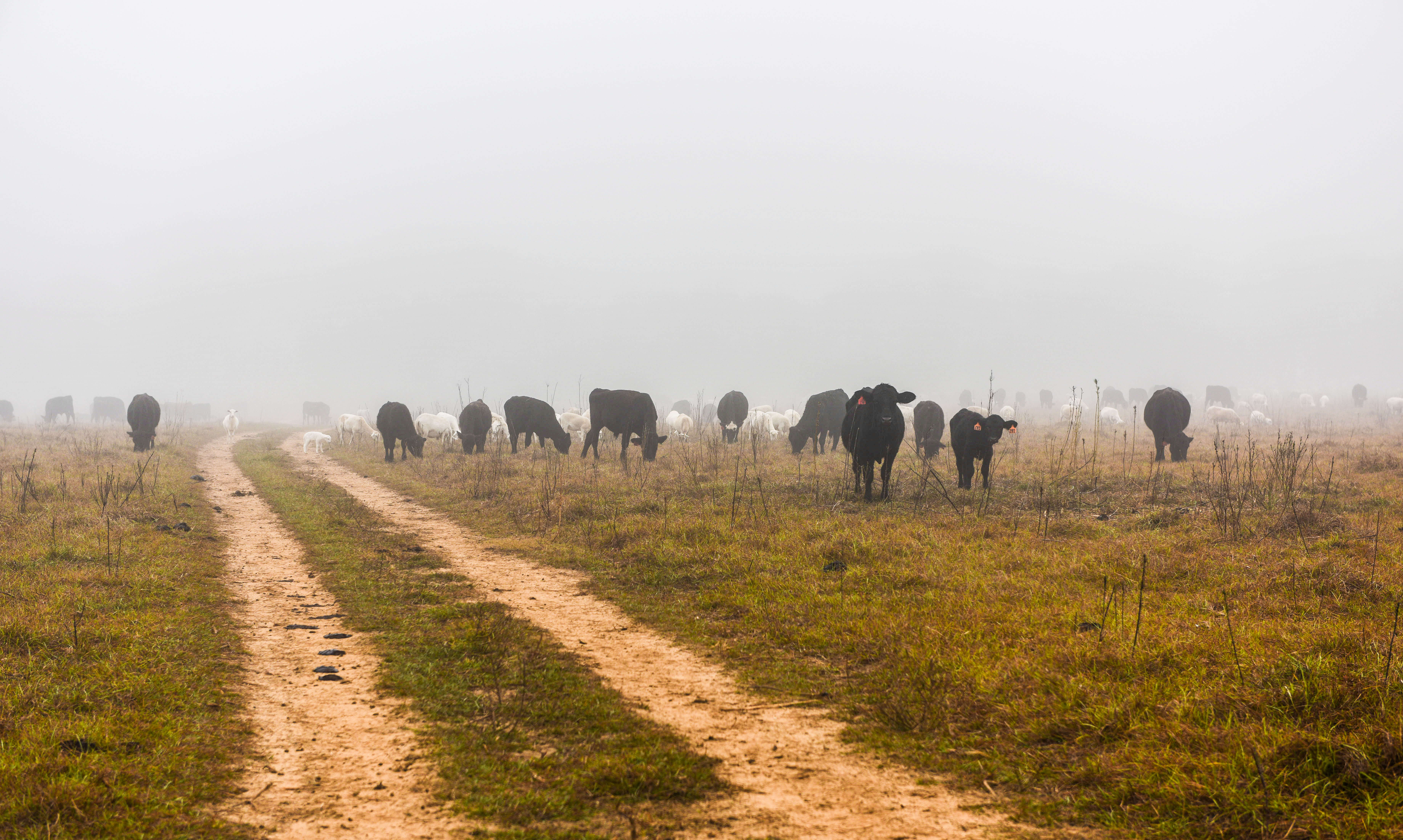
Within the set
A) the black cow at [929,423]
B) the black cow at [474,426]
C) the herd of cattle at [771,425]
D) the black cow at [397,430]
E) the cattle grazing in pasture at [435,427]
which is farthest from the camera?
the cattle grazing in pasture at [435,427]

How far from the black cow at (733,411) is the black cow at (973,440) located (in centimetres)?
1536

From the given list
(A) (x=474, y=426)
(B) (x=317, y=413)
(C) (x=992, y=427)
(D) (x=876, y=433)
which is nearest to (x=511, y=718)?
(D) (x=876, y=433)

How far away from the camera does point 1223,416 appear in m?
34.8

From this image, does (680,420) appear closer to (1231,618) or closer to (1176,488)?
(1176,488)

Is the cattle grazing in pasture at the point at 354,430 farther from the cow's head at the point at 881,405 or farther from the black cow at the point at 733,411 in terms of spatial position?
the cow's head at the point at 881,405

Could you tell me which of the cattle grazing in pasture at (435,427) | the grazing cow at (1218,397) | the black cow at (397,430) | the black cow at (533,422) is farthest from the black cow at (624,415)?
the grazing cow at (1218,397)

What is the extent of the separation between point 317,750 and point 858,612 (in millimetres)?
5228

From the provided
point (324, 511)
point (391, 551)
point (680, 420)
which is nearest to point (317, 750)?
point (391, 551)

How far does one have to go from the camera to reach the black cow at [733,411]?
3188cm

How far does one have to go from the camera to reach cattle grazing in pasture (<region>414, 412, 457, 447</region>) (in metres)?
30.8

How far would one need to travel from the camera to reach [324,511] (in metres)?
15.3

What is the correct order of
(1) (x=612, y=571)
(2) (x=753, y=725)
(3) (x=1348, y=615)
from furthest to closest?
(1) (x=612, y=571)
(3) (x=1348, y=615)
(2) (x=753, y=725)

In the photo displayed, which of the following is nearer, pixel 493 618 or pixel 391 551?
pixel 493 618

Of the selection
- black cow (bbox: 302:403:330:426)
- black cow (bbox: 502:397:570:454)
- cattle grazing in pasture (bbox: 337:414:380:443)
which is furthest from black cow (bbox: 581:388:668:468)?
black cow (bbox: 302:403:330:426)
